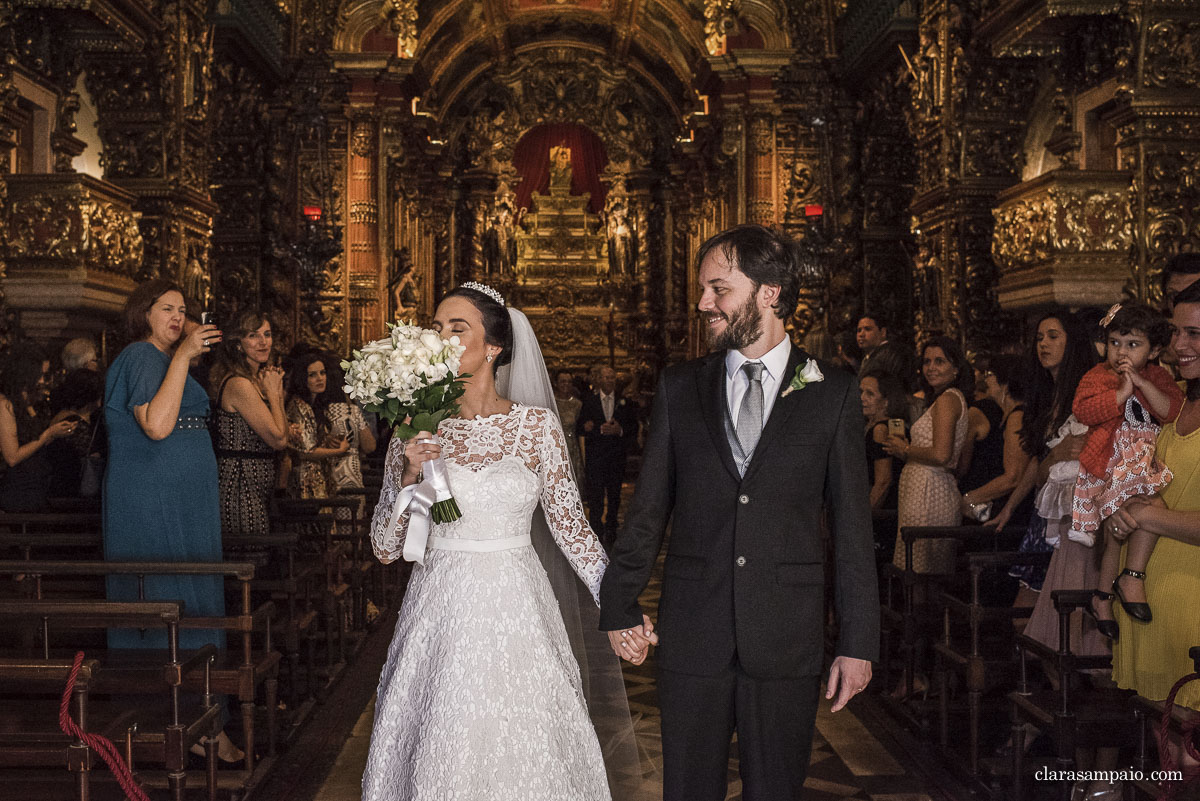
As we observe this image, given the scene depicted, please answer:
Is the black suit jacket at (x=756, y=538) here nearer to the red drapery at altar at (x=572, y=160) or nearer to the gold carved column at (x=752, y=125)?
the gold carved column at (x=752, y=125)

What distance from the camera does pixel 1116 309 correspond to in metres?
4.22

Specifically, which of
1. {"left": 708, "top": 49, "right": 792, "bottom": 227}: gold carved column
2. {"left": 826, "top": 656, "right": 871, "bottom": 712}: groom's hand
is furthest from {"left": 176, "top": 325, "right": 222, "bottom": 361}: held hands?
{"left": 708, "top": 49, "right": 792, "bottom": 227}: gold carved column

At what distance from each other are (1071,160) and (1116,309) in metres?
5.70

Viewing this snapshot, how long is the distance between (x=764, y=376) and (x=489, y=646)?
1219 millimetres

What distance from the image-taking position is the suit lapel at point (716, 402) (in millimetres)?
3020

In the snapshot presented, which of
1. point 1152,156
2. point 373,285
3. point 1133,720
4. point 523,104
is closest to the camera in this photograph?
point 1133,720

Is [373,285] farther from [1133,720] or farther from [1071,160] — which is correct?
[1133,720]

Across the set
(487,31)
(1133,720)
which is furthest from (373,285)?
(1133,720)

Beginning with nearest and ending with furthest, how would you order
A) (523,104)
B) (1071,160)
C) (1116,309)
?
(1116,309), (1071,160), (523,104)

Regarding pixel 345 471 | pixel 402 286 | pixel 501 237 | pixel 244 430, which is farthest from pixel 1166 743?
pixel 501 237

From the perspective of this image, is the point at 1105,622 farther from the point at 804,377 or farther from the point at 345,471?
the point at 345,471

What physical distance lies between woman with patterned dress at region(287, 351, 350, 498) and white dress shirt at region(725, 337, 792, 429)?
5418 millimetres

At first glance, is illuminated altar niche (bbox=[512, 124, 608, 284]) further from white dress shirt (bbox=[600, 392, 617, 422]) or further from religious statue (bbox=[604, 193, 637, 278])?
white dress shirt (bbox=[600, 392, 617, 422])

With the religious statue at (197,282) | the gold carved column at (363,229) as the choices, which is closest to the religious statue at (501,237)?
the gold carved column at (363,229)
